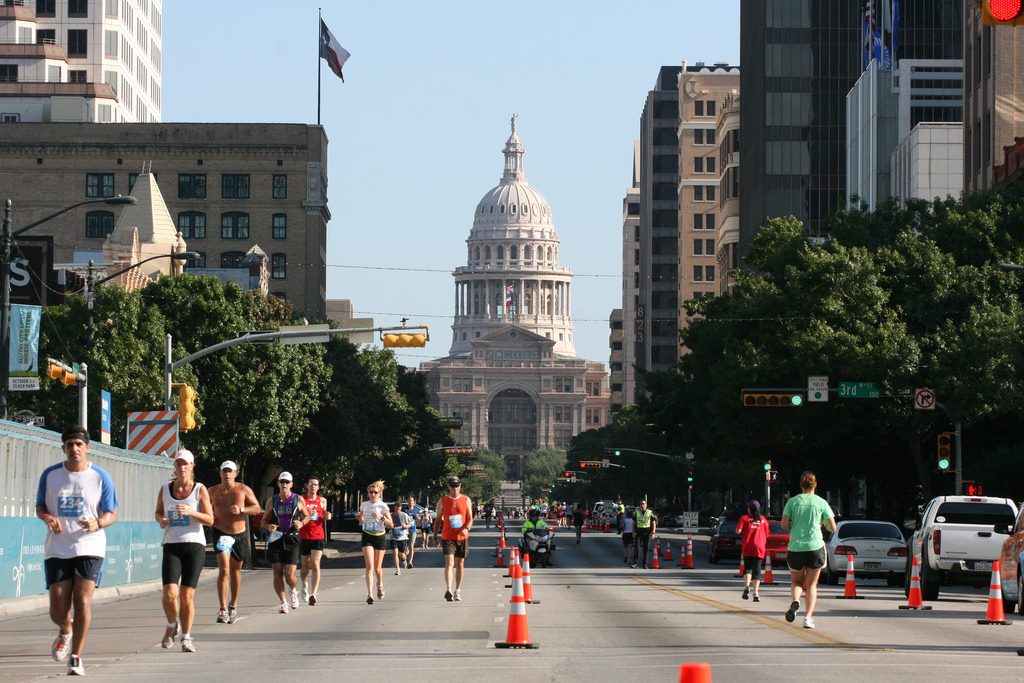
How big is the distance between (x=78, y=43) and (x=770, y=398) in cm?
9884

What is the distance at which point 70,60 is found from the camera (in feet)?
467

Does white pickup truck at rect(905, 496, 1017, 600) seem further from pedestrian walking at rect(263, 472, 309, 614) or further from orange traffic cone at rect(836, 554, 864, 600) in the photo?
pedestrian walking at rect(263, 472, 309, 614)

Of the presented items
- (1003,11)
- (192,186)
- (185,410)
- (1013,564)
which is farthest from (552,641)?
(192,186)

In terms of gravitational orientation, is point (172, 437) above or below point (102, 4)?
below

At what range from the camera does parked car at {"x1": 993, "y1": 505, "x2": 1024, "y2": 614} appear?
2414 cm

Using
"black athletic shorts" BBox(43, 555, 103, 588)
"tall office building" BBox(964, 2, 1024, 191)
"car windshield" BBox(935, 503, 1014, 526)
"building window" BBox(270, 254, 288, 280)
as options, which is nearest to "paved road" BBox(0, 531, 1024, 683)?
"black athletic shorts" BBox(43, 555, 103, 588)

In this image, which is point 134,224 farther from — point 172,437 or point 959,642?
point 959,642

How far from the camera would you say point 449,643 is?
65.6 ft

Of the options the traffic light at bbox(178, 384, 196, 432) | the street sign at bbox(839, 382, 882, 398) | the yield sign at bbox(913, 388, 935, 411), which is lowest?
the traffic light at bbox(178, 384, 196, 432)

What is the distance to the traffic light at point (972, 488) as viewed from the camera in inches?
1848

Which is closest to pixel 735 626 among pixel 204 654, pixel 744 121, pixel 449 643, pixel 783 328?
pixel 449 643

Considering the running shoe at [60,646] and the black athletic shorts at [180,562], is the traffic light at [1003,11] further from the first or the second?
the black athletic shorts at [180,562]

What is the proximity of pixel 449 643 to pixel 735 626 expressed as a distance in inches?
Result: 183

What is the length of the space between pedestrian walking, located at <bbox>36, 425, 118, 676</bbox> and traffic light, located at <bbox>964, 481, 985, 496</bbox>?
31.7m
